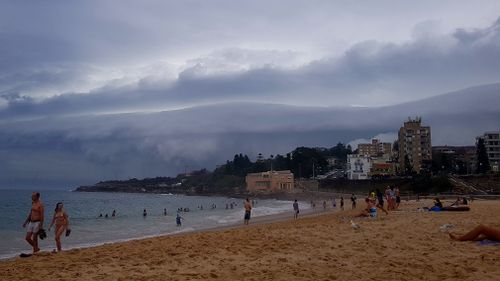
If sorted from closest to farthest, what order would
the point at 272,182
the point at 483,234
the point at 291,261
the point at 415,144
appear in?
the point at 291,261, the point at 483,234, the point at 415,144, the point at 272,182

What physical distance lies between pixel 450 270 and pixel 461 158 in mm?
126198

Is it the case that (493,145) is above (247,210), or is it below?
above

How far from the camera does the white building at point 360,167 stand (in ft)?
361

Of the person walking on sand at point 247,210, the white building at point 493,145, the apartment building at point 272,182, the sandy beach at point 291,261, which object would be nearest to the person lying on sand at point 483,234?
the sandy beach at point 291,261

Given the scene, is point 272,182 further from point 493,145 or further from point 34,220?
point 34,220

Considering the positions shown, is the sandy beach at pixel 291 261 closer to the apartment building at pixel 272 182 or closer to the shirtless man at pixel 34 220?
the shirtless man at pixel 34 220

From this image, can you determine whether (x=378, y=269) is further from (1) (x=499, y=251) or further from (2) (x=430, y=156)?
(2) (x=430, y=156)

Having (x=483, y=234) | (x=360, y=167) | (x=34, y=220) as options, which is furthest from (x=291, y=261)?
(x=360, y=167)

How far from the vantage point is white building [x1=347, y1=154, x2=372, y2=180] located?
10997cm

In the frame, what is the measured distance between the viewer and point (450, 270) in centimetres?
802

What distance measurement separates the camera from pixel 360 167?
11125 centimetres

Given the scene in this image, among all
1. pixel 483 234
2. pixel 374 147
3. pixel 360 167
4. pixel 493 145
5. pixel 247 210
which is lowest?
pixel 247 210

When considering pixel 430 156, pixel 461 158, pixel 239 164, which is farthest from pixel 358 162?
pixel 239 164

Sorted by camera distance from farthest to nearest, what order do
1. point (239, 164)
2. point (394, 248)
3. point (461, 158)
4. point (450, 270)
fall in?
1. point (239, 164)
2. point (461, 158)
3. point (394, 248)
4. point (450, 270)
